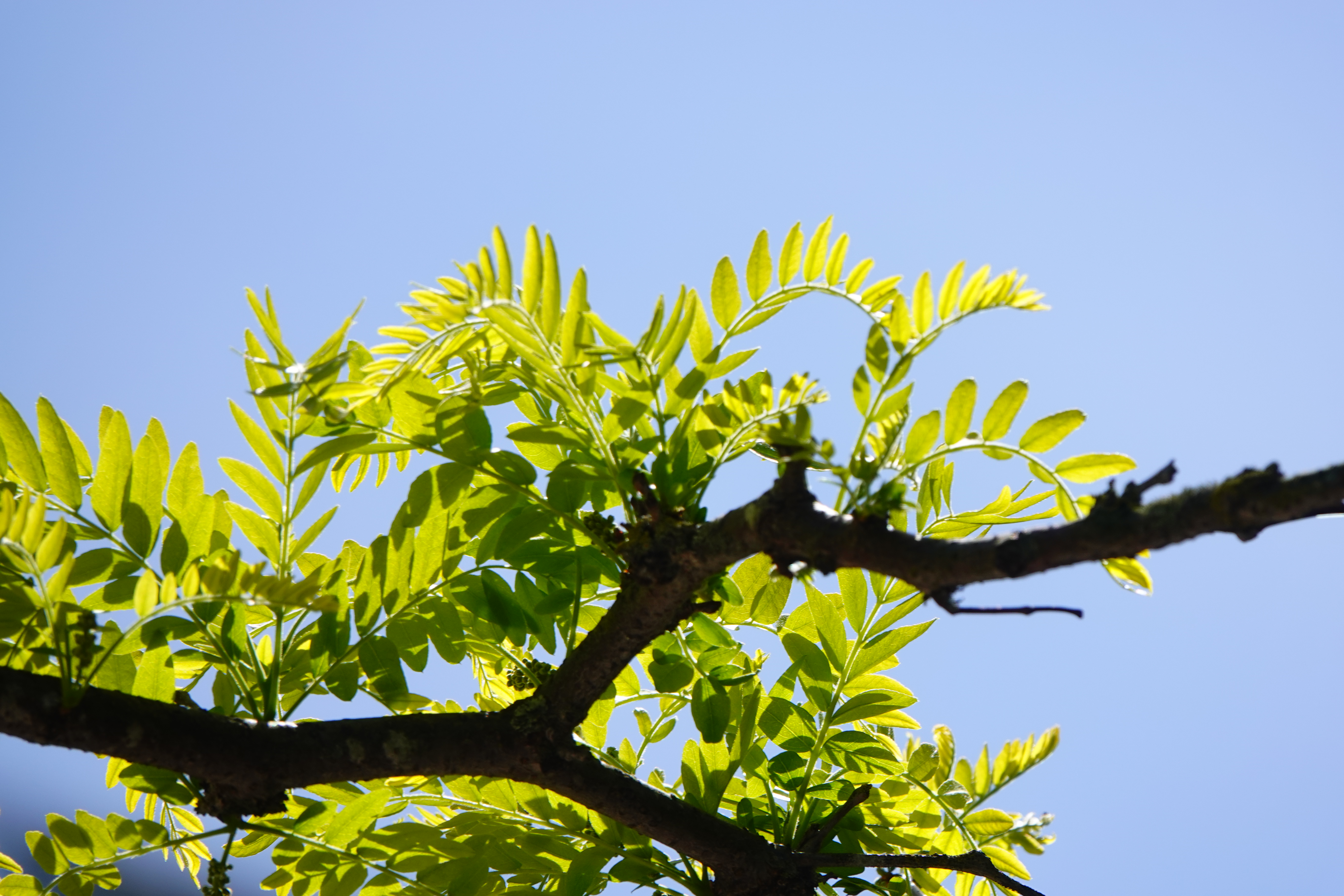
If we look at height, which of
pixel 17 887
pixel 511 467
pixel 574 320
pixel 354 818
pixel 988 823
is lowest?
pixel 17 887

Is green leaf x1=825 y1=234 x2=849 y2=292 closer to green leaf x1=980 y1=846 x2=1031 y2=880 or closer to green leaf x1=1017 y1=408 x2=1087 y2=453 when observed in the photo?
green leaf x1=1017 y1=408 x2=1087 y2=453

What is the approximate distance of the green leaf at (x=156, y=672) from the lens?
98cm

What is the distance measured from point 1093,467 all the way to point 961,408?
14 centimetres

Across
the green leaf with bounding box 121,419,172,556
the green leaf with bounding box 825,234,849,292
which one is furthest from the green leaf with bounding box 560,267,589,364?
the green leaf with bounding box 121,419,172,556

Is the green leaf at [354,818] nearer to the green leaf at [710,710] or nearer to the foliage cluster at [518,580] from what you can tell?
the foliage cluster at [518,580]

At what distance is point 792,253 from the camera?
3.22ft

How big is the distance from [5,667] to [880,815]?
3.34ft

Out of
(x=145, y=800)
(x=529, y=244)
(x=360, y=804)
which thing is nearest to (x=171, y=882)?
(x=145, y=800)

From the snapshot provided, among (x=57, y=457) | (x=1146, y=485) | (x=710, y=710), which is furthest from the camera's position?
(x=710, y=710)

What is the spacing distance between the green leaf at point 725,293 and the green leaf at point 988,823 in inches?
28.1

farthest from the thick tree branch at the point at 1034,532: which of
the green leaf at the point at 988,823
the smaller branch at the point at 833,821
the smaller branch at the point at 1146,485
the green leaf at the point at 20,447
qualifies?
the green leaf at the point at 20,447

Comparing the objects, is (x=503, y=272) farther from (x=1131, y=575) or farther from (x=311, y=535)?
(x=1131, y=575)

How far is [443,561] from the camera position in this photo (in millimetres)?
1075

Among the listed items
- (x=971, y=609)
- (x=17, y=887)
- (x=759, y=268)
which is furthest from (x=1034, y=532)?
(x=17, y=887)
